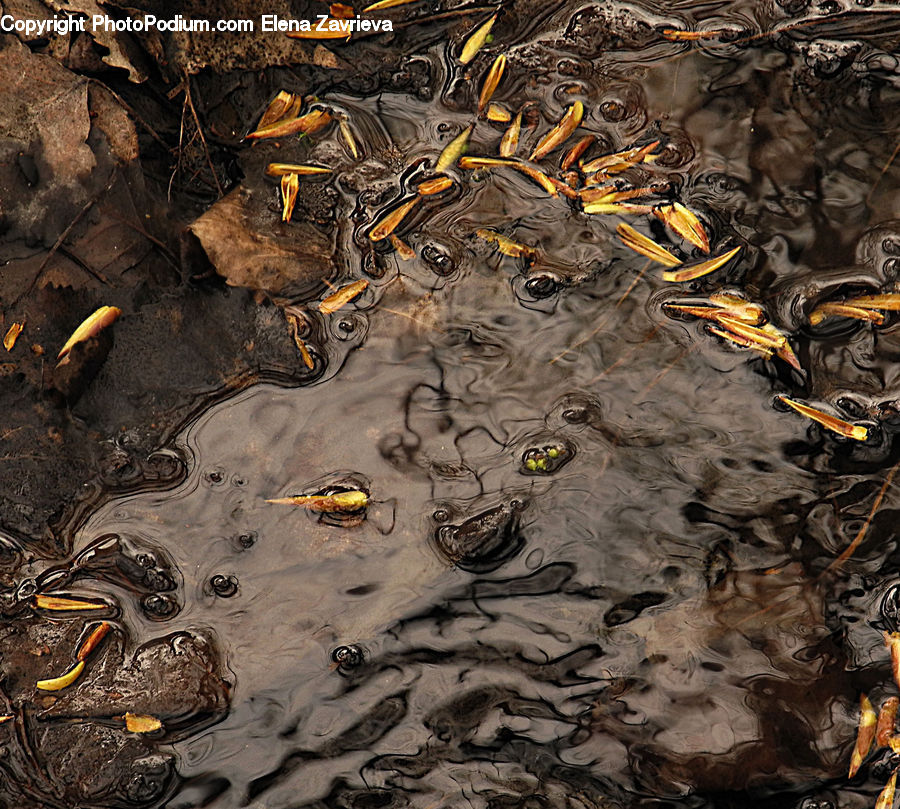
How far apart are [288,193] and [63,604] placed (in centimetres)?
194

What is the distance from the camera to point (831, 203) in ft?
10.2

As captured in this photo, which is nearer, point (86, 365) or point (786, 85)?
point (86, 365)

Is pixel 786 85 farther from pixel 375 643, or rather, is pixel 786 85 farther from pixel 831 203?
pixel 375 643

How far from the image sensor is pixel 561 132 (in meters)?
3.19

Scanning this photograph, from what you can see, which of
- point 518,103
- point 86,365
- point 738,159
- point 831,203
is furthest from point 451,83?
point 86,365

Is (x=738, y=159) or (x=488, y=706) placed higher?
(x=738, y=159)

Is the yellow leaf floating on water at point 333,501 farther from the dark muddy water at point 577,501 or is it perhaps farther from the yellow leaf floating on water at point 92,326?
the yellow leaf floating on water at point 92,326

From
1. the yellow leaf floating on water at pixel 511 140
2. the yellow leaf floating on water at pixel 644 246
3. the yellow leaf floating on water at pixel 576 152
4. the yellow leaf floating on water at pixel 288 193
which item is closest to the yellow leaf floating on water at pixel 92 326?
the yellow leaf floating on water at pixel 288 193

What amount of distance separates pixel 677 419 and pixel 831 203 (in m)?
1.13

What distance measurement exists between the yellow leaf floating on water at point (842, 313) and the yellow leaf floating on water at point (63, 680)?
10.9ft

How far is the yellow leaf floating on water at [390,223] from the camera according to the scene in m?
3.16

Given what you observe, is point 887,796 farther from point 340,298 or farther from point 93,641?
point 93,641

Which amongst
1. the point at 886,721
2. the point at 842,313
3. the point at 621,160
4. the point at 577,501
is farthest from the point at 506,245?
the point at 886,721

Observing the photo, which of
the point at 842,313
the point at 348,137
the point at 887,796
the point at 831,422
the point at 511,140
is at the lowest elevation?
the point at 887,796
